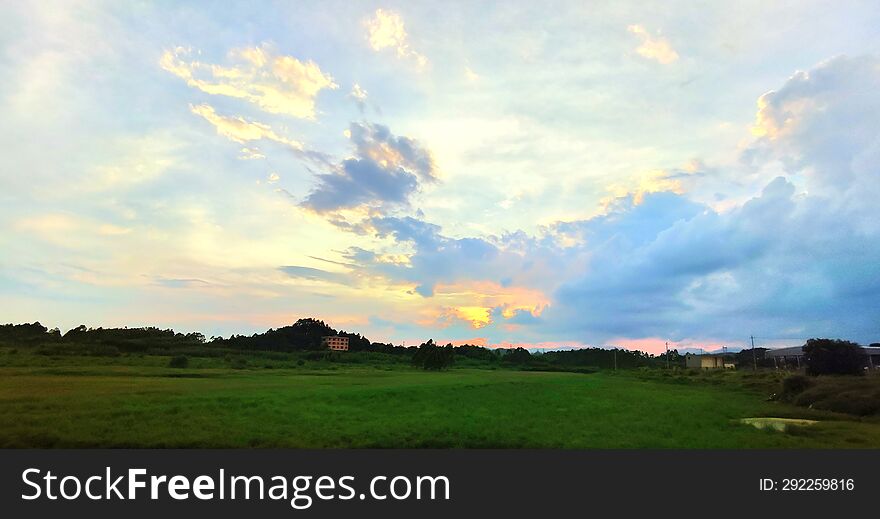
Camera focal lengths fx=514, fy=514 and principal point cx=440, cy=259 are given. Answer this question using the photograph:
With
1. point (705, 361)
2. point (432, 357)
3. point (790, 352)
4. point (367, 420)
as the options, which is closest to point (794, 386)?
point (367, 420)

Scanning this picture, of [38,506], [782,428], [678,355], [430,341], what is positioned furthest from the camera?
[678,355]

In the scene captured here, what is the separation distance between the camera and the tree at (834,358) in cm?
4941

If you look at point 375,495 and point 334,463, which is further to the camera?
point 334,463

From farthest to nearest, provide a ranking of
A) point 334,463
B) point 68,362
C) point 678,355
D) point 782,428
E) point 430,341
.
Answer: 1. point 678,355
2. point 430,341
3. point 68,362
4. point 782,428
5. point 334,463

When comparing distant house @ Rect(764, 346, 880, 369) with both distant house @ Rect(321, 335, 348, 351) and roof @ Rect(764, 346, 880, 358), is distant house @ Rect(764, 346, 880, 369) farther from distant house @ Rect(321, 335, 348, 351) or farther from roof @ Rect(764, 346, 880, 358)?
distant house @ Rect(321, 335, 348, 351)

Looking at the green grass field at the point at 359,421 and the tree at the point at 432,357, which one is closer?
the green grass field at the point at 359,421

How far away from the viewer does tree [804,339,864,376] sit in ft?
162

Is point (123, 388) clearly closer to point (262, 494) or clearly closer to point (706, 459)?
point (262, 494)

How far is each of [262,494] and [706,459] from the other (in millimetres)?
13502

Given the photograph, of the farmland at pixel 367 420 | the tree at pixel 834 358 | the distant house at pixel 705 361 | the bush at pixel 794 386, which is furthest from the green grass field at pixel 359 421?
the distant house at pixel 705 361

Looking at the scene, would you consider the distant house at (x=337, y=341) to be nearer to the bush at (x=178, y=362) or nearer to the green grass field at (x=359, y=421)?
the bush at (x=178, y=362)

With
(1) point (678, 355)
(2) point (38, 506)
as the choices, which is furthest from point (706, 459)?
(1) point (678, 355)

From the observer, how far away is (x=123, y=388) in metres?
29.7

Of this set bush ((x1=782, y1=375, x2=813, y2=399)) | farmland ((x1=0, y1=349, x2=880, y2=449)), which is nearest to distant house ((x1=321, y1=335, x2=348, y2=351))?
farmland ((x1=0, y1=349, x2=880, y2=449))
